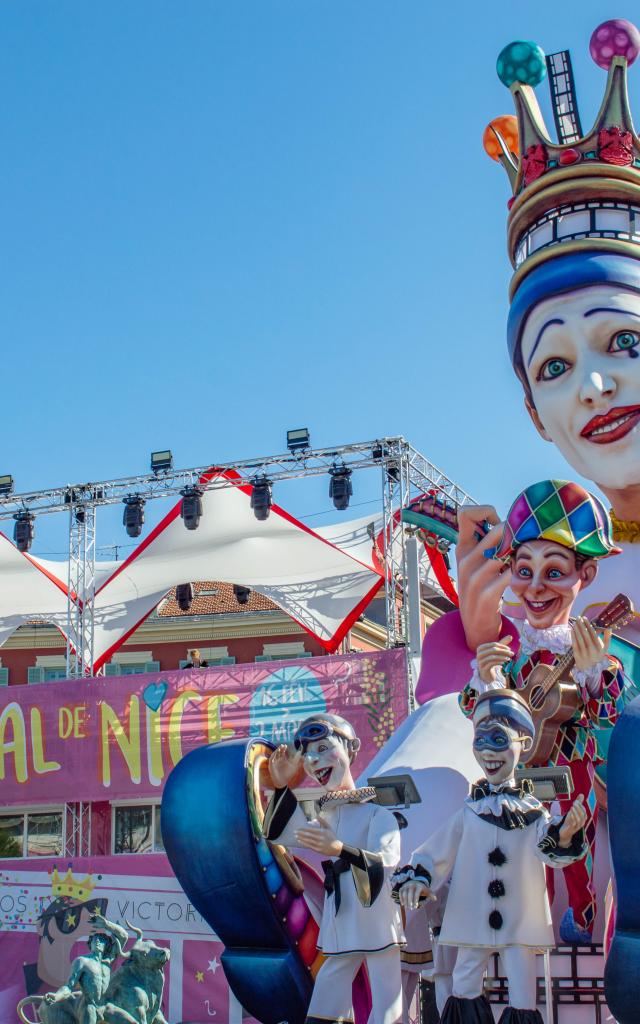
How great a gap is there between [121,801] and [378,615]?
536 inches

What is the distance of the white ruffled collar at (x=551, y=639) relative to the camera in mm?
5551

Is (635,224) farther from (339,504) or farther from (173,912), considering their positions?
(339,504)

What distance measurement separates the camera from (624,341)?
616 centimetres

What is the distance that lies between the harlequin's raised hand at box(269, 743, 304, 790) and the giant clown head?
2.12 meters

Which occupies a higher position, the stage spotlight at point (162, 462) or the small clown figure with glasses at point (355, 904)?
Result: the stage spotlight at point (162, 462)

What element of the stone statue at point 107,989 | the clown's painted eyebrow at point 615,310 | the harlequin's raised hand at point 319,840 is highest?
the clown's painted eyebrow at point 615,310

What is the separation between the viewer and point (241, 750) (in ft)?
17.8

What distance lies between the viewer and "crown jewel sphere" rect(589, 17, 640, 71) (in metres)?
6.58

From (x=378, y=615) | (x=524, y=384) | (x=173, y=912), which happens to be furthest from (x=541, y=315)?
(x=378, y=615)

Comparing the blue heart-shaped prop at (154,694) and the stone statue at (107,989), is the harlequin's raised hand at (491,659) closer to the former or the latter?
the stone statue at (107,989)

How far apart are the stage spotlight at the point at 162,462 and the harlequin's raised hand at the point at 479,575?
853 cm

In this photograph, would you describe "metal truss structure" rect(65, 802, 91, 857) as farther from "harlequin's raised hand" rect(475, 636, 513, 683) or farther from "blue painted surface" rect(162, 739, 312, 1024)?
"harlequin's raised hand" rect(475, 636, 513, 683)

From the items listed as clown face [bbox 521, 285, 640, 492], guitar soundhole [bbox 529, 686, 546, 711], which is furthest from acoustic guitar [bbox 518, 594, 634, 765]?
clown face [bbox 521, 285, 640, 492]

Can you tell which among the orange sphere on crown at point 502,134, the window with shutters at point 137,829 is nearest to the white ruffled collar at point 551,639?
the orange sphere on crown at point 502,134
